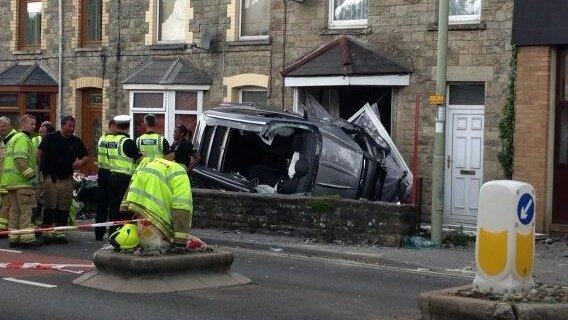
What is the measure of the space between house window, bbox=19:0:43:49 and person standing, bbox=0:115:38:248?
12689 mm

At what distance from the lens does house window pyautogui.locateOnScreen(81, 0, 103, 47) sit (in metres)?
25.0

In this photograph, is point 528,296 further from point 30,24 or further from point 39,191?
point 30,24

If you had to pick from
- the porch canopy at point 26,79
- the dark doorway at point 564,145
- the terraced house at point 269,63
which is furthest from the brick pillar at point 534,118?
the porch canopy at point 26,79

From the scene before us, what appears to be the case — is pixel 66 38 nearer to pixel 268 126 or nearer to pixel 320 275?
pixel 268 126

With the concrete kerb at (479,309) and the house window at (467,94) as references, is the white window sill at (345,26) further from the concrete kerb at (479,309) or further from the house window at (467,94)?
the concrete kerb at (479,309)

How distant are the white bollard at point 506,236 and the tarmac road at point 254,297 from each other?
54.9 inches

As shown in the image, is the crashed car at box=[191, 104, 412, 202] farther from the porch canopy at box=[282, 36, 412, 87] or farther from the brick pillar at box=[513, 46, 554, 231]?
the brick pillar at box=[513, 46, 554, 231]

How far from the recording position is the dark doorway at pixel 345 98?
1984cm

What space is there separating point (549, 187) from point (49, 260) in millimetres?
8667

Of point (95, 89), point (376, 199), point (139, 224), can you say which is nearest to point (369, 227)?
point (376, 199)

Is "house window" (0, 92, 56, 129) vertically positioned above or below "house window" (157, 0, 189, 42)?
below

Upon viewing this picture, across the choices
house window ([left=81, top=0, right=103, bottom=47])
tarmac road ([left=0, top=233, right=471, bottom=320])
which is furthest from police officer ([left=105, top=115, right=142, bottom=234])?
house window ([left=81, top=0, right=103, bottom=47])

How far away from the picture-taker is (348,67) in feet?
61.0

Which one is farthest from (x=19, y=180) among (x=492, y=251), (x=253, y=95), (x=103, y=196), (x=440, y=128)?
(x=492, y=251)
